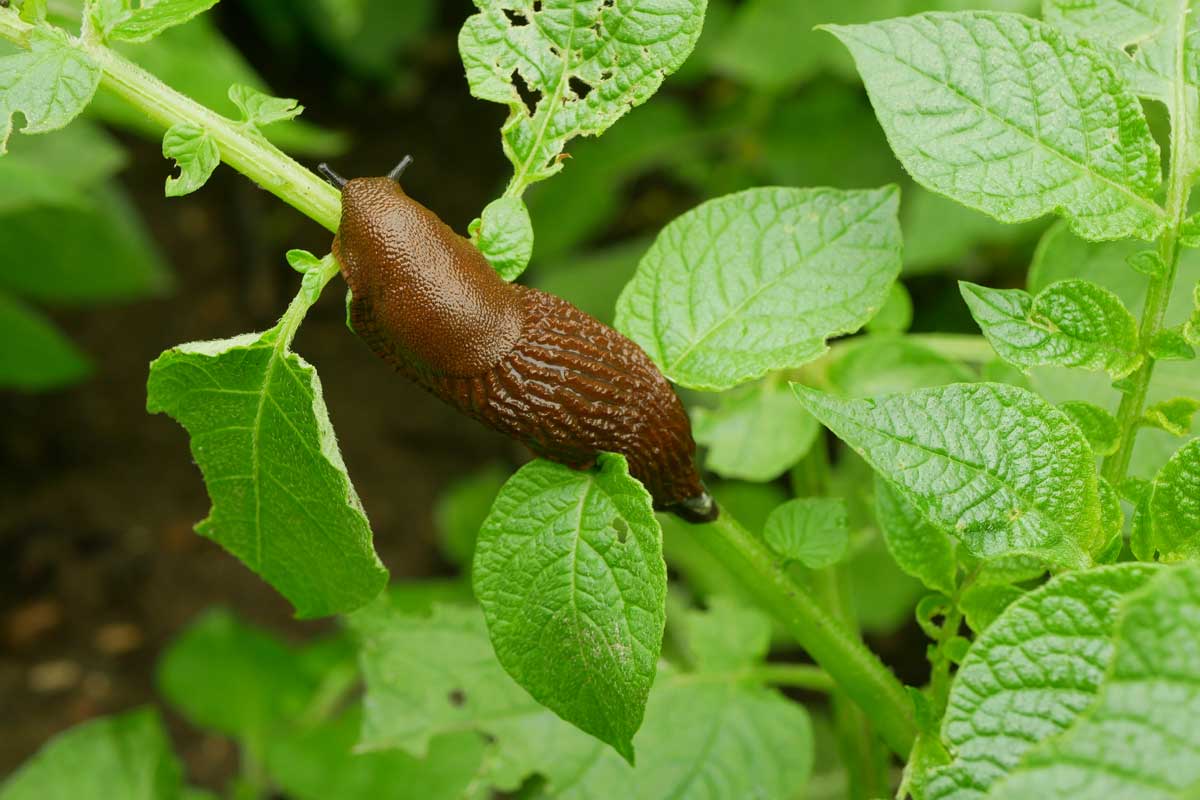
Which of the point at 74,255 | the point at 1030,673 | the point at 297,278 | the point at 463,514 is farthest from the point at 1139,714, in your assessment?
the point at 297,278

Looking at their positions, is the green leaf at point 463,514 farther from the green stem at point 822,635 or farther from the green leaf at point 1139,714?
Result: the green leaf at point 1139,714

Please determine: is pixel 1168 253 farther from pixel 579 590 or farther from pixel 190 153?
pixel 190 153

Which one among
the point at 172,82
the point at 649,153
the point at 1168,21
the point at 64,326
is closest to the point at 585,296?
the point at 649,153

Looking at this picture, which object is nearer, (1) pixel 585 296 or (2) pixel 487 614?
(2) pixel 487 614

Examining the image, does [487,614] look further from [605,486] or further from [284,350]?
[284,350]

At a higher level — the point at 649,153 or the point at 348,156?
the point at 649,153
